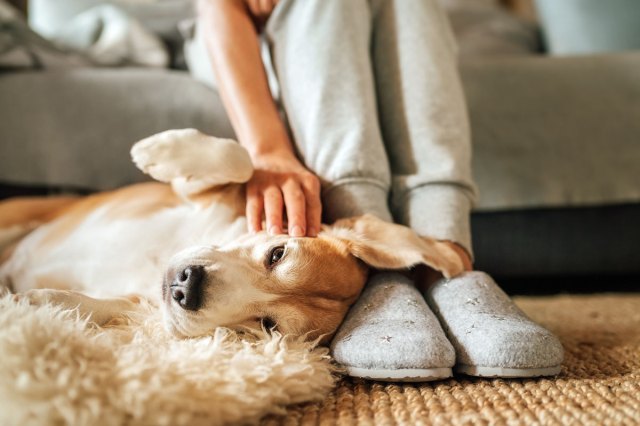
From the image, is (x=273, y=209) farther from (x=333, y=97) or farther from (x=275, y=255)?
(x=333, y=97)

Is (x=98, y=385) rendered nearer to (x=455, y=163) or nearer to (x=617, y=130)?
(x=455, y=163)

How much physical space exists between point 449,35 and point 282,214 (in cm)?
69

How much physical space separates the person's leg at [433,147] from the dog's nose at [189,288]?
0.43 meters

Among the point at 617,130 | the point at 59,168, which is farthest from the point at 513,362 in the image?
the point at 59,168

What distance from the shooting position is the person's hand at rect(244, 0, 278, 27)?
146 centimetres

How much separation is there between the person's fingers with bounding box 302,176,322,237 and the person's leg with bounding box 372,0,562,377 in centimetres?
22

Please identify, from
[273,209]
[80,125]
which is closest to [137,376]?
[273,209]

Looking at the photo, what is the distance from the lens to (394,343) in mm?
861

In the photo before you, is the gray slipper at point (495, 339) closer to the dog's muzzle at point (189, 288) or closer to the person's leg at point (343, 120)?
the person's leg at point (343, 120)

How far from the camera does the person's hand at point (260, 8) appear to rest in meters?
1.46

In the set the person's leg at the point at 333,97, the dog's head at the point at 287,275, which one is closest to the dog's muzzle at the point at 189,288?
the dog's head at the point at 287,275

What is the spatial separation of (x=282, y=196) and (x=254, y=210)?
63mm

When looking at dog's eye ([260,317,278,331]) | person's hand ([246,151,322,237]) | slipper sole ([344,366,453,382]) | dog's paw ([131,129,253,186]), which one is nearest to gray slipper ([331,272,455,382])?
slipper sole ([344,366,453,382])

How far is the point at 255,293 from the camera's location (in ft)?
3.22
